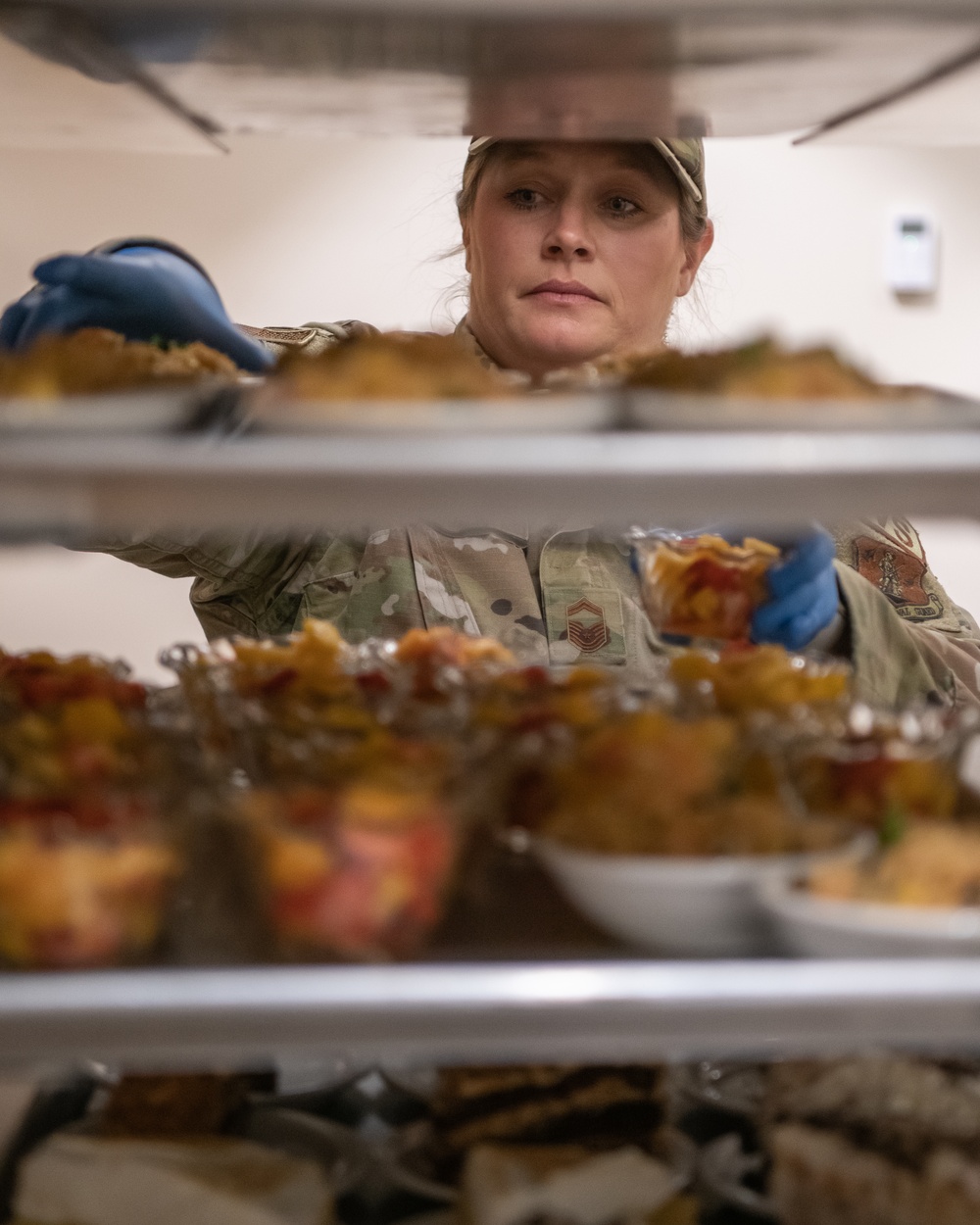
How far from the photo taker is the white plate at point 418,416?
2.76 ft

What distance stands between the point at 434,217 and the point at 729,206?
2.37 feet

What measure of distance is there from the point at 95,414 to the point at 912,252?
9.13 feet

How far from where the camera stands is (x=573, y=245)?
172cm

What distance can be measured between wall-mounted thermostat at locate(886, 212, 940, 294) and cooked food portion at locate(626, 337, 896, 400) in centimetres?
249

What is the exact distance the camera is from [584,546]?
77.9 inches

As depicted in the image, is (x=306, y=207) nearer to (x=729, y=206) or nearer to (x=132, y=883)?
(x=729, y=206)

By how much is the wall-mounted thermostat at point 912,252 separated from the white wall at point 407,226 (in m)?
0.03

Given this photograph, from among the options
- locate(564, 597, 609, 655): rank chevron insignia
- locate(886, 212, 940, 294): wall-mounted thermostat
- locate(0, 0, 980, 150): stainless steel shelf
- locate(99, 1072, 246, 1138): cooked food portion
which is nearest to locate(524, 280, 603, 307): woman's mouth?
locate(564, 597, 609, 655): rank chevron insignia

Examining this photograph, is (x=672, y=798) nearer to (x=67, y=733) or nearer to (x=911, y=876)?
(x=911, y=876)

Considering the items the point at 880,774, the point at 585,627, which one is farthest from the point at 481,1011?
the point at 585,627

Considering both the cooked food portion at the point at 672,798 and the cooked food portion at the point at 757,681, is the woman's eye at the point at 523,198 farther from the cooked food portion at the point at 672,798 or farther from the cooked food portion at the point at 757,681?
the cooked food portion at the point at 672,798

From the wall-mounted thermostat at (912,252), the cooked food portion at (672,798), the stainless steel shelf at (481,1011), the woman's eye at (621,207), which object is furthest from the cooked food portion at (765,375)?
the wall-mounted thermostat at (912,252)

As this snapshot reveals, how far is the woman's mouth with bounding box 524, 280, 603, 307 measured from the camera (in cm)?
177

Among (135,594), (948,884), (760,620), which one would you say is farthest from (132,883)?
(135,594)
